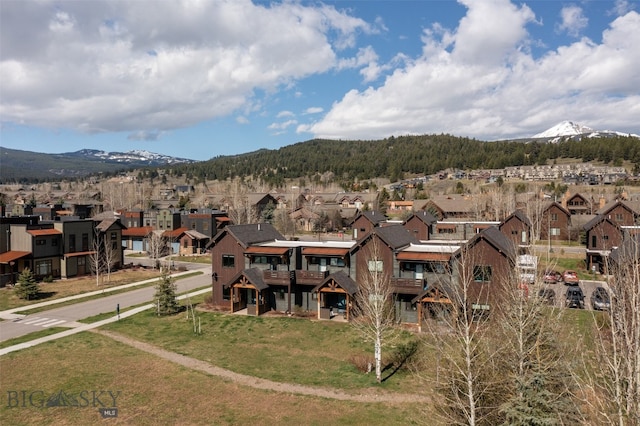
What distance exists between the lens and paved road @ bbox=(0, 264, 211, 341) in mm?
34422

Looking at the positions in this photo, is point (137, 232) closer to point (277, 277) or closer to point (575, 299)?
point (277, 277)

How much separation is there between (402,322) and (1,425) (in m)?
26.4

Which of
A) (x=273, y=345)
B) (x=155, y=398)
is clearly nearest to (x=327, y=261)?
(x=273, y=345)

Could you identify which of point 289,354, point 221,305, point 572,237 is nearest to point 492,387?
point 289,354

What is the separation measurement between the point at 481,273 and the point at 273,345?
16663 millimetres

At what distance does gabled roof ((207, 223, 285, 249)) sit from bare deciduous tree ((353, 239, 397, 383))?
39.4ft

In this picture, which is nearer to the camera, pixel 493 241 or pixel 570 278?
pixel 493 241

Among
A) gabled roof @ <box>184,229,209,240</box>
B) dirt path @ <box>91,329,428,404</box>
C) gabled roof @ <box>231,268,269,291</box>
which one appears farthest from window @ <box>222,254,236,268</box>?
gabled roof @ <box>184,229,209,240</box>

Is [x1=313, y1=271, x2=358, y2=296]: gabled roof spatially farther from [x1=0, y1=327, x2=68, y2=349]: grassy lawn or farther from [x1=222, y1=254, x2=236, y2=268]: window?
[x1=0, y1=327, x2=68, y2=349]: grassy lawn

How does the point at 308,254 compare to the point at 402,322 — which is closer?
the point at 402,322

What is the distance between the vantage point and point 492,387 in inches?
588

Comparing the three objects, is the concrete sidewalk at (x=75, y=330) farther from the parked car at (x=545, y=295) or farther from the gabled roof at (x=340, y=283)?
the parked car at (x=545, y=295)

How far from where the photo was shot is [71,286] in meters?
50.2

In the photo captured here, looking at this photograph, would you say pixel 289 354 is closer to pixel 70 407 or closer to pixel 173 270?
pixel 70 407
